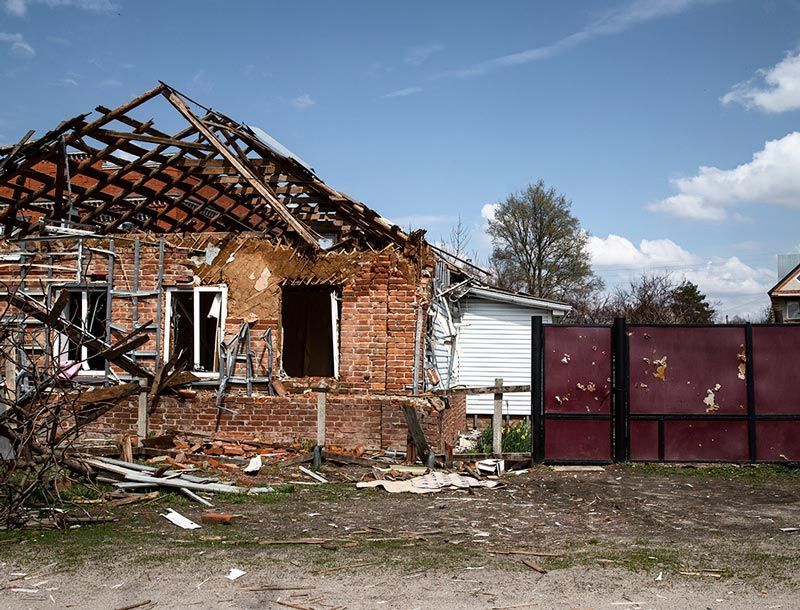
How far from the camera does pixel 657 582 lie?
581cm

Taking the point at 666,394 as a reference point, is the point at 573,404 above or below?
below

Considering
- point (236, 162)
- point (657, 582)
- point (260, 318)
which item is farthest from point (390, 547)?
point (236, 162)

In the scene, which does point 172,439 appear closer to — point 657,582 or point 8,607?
point 8,607

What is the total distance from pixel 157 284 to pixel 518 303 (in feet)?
29.0

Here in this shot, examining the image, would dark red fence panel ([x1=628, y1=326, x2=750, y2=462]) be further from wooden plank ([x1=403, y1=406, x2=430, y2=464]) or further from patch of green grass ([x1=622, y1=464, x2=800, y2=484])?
wooden plank ([x1=403, y1=406, x2=430, y2=464])

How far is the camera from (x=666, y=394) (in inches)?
441

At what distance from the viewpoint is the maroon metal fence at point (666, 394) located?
11.1 metres

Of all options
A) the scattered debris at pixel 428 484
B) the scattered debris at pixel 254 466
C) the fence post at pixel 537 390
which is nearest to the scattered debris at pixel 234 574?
the scattered debris at pixel 428 484

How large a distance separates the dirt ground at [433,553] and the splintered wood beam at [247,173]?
4221 mm

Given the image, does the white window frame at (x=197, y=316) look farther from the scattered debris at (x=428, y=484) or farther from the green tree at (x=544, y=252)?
the green tree at (x=544, y=252)

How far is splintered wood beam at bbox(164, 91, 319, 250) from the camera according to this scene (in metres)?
12.2

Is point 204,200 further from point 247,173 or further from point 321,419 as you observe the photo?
point 321,419

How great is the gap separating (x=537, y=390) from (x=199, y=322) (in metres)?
5.79

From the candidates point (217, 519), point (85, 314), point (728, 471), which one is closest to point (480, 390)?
point (728, 471)
